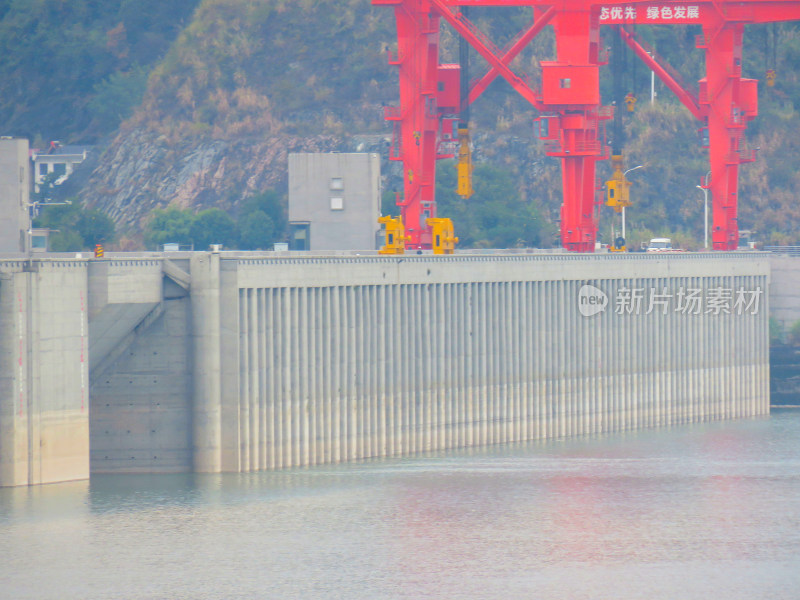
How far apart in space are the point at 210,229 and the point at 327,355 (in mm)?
46388

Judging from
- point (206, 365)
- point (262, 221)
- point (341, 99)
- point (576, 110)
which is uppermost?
point (341, 99)

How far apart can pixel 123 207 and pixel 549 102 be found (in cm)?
5168

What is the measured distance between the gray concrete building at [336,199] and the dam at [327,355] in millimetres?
15419

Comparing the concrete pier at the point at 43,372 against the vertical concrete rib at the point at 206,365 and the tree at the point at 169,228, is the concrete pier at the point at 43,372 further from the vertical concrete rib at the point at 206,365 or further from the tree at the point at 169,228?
the tree at the point at 169,228

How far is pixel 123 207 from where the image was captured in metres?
121

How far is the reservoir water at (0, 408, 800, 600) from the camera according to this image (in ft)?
145

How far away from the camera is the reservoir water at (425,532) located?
44.1 meters

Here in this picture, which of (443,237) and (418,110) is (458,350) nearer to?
(443,237)

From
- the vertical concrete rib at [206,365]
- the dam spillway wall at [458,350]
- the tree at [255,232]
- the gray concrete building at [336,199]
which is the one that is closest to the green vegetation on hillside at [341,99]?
the tree at [255,232]

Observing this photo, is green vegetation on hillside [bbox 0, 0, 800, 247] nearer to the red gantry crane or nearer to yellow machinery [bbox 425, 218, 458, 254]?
the red gantry crane

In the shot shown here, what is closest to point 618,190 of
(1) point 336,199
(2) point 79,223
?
(1) point 336,199

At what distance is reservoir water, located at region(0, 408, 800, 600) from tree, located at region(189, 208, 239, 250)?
4567cm

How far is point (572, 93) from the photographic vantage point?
76.6 meters

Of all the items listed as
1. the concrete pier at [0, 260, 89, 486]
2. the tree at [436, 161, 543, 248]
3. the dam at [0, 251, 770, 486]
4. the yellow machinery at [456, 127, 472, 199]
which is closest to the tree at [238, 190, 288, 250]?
the tree at [436, 161, 543, 248]
